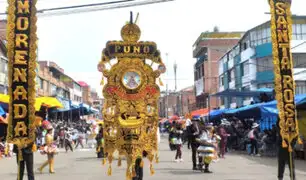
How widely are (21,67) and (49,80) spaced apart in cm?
4996

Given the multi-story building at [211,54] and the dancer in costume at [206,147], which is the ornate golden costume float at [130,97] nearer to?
the dancer in costume at [206,147]

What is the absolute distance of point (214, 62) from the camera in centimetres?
7331

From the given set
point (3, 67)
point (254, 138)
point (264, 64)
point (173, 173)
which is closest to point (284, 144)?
point (173, 173)

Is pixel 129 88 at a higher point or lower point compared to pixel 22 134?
higher

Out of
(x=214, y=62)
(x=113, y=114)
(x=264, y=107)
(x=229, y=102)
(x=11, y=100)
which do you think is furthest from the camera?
(x=214, y=62)

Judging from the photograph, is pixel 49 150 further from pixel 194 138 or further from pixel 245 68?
pixel 245 68

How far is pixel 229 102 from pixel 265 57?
1308 cm

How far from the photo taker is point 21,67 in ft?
28.3

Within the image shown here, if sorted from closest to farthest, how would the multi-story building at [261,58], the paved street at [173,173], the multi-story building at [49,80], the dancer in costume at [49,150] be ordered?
the paved street at [173,173], the dancer in costume at [49,150], the multi-story building at [261,58], the multi-story building at [49,80]

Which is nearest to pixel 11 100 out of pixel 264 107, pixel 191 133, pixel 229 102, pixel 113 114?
pixel 113 114

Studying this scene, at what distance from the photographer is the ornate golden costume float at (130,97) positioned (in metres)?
10.1

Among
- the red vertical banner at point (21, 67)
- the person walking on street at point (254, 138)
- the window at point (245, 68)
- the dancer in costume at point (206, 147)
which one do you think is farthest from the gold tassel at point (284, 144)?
the window at point (245, 68)

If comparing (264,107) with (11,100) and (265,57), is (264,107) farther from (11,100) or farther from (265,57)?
(265,57)

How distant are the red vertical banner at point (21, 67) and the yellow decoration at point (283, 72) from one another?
17.7 ft
